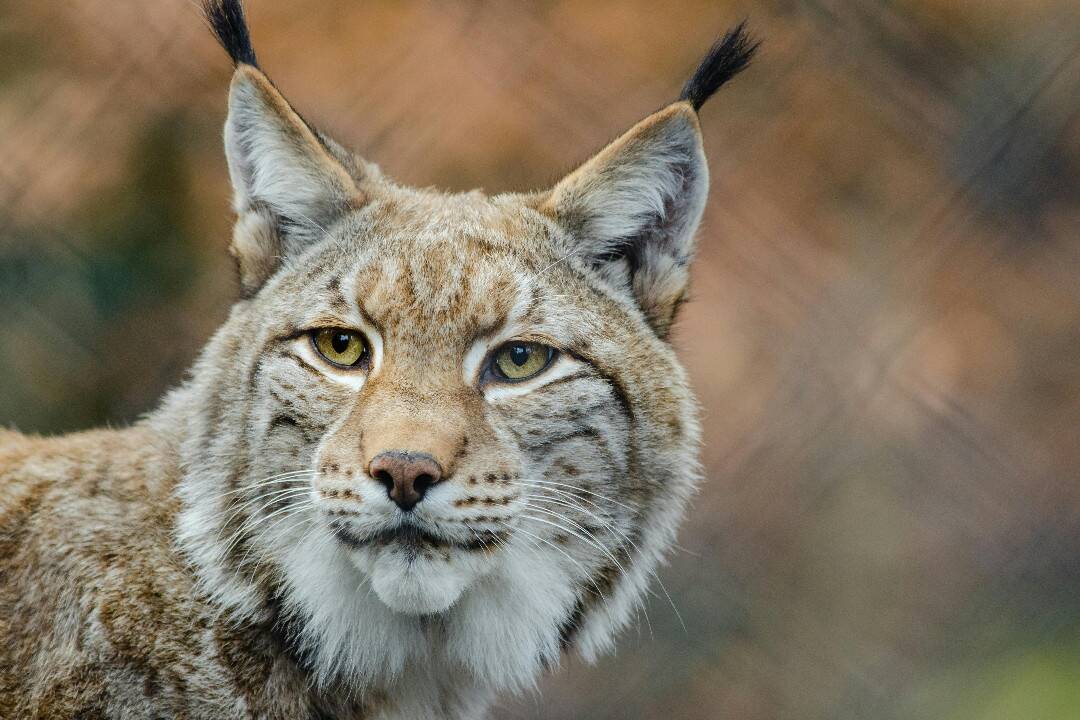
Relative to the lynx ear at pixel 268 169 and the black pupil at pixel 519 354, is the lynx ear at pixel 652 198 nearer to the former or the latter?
the black pupil at pixel 519 354

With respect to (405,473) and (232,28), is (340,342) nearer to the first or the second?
(405,473)

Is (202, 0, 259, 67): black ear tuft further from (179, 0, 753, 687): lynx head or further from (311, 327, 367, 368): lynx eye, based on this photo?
(311, 327, 367, 368): lynx eye

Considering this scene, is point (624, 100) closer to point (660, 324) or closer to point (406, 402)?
point (660, 324)

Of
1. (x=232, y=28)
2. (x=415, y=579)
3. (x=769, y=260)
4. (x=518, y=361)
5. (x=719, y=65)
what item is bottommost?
(x=415, y=579)

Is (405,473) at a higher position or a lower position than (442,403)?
lower

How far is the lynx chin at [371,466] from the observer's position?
262 cm

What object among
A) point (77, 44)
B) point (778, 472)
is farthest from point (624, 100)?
point (77, 44)

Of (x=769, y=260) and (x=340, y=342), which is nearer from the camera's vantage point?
(x=340, y=342)

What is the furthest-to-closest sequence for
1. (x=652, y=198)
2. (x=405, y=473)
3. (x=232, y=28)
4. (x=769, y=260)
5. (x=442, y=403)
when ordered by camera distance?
1. (x=769, y=260)
2. (x=652, y=198)
3. (x=232, y=28)
4. (x=442, y=403)
5. (x=405, y=473)

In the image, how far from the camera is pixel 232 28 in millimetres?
2994

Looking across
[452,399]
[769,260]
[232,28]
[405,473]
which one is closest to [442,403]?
[452,399]

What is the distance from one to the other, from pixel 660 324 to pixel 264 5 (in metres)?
2.65

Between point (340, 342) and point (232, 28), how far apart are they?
0.87 meters

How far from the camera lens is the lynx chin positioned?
8.60 ft
